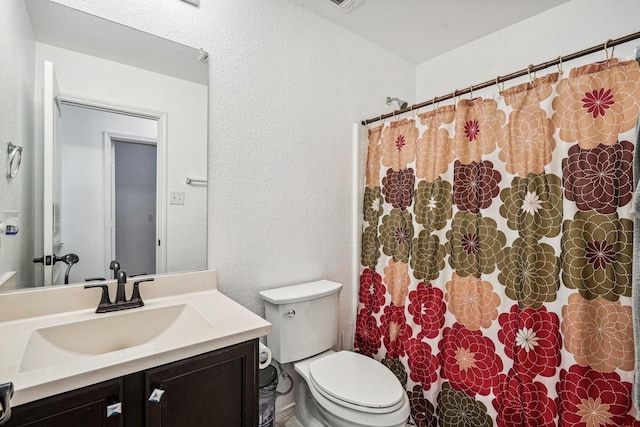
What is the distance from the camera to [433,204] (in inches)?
65.7

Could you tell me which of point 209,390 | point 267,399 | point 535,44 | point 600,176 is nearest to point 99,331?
point 209,390

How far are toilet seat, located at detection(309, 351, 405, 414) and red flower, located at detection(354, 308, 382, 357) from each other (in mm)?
376

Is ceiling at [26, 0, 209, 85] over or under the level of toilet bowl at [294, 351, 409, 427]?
over

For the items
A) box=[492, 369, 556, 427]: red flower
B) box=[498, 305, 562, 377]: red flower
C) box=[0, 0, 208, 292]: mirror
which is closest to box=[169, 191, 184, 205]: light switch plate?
box=[0, 0, 208, 292]: mirror

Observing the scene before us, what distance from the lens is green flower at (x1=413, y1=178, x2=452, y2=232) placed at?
1631mm

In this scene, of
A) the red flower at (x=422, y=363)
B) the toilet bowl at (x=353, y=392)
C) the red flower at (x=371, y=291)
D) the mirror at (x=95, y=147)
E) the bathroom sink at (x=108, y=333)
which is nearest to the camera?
the bathroom sink at (x=108, y=333)

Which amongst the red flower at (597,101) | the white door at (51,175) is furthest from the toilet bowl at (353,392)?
the red flower at (597,101)

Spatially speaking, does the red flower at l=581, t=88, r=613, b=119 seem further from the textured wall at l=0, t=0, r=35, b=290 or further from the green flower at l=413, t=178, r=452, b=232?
the textured wall at l=0, t=0, r=35, b=290

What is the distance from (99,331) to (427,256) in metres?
1.53

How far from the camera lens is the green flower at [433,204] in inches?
64.2

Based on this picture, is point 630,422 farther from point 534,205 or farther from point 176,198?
point 176,198

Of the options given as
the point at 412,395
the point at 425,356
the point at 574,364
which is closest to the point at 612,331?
the point at 574,364

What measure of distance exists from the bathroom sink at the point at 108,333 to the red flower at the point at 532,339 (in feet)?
4.32

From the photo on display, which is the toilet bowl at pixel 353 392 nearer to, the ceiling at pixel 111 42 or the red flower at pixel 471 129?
the red flower at pixel 471 129
